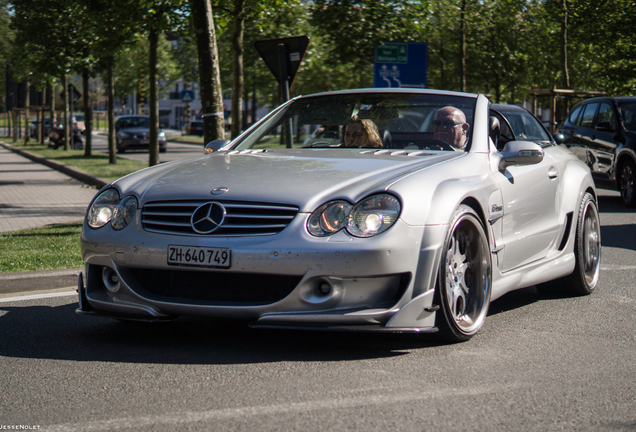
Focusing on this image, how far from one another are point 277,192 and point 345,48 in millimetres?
15611

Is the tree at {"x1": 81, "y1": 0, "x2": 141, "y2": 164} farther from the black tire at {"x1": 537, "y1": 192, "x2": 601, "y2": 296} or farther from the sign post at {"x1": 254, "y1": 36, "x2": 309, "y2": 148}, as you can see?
the black tire at {"x1": 537, "y1": 192, "x2": 601, "y2": 296}

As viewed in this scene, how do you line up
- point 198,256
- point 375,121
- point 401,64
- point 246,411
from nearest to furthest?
point 246,411
point 198,256
point 375,121
point 401,64

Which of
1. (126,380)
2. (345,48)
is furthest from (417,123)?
(345,48)

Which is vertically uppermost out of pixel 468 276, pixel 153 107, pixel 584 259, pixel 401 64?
pixel 401 64

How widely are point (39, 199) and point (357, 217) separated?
36.7ft

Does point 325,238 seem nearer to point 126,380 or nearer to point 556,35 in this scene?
point 126,380

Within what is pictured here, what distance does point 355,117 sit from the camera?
18.5 feet

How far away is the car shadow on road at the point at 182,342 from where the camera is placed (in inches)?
173

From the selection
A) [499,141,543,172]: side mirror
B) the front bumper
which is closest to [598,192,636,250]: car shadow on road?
[499,141,543,172]: side mirror

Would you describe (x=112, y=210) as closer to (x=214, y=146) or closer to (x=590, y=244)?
(x=214, y=146)

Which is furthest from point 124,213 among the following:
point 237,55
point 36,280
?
point 237,55

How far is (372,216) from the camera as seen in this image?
4.18 metres

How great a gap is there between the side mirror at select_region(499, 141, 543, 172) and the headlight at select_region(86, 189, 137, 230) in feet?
7.09

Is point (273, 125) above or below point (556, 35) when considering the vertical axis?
below
